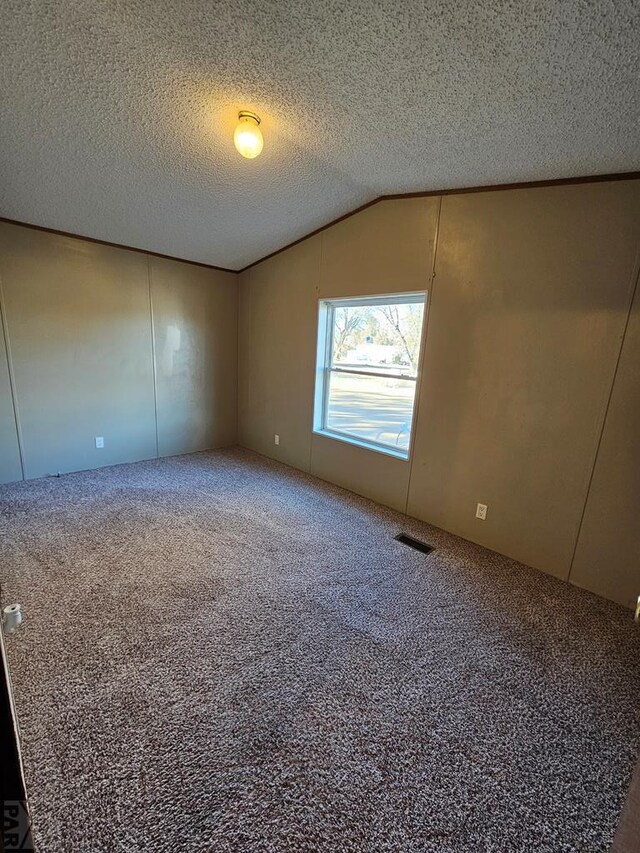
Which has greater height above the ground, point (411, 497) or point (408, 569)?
point (411, 497)

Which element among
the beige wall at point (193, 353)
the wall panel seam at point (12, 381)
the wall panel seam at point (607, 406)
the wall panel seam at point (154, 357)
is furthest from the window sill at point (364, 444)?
the wall panel seam at point (12, 381)

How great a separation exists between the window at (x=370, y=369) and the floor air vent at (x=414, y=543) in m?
0.70

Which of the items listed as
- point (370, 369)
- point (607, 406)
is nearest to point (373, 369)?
point (370, 369)

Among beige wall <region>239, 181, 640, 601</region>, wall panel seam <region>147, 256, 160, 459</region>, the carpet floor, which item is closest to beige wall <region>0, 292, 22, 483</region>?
the carpet floor

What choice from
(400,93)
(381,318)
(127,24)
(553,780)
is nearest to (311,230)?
(381,318)

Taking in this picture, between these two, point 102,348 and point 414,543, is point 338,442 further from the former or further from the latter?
point 102,348

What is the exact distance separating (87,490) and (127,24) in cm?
328

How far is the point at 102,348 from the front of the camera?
3.82m

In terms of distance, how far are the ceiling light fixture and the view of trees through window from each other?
159 cm

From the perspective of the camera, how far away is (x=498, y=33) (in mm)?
1317

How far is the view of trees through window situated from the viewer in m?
3.17

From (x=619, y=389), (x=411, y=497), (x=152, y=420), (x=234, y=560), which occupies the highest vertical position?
(x=619, y=389)

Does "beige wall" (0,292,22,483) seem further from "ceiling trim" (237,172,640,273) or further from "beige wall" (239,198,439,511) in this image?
"ceiling trim" (237,172,640,273)

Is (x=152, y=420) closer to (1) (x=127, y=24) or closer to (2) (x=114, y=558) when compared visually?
(2) (x=114, y=558)
